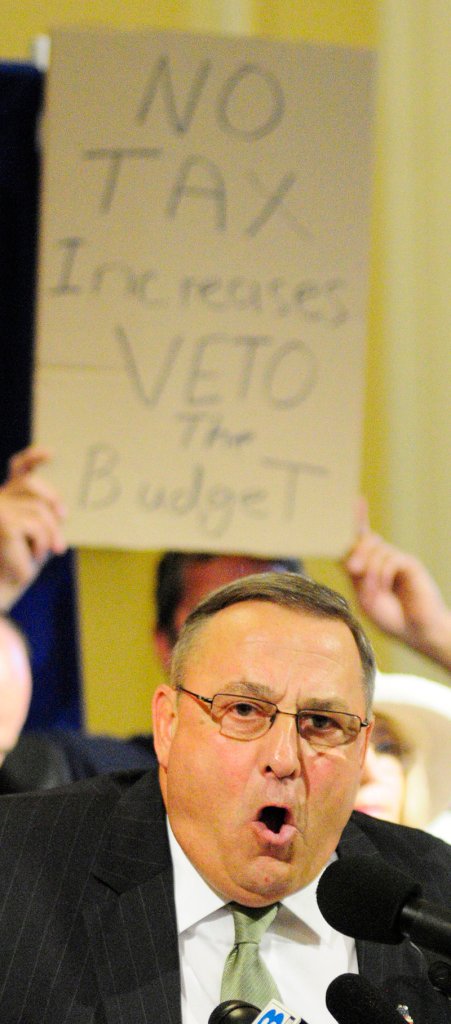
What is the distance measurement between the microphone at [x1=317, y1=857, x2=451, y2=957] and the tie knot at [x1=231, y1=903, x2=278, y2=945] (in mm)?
313

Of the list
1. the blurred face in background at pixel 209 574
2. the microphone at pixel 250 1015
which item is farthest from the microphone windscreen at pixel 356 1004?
the blurred face in background at pixel 209 574

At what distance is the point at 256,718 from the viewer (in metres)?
1.44

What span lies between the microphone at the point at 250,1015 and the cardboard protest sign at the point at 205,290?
1.53m

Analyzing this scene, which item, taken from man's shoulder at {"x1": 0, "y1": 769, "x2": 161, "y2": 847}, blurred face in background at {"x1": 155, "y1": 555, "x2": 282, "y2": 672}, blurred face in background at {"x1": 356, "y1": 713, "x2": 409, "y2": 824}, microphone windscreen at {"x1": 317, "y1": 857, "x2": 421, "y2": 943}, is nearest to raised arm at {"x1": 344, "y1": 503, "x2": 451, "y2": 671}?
blurred face in background at {"x1": 155, "y1": 555, "x2": 282, "y2": 672}

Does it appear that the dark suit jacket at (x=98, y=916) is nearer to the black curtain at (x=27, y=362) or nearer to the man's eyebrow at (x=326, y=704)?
the man's eyebrow at (x=326, y=704)

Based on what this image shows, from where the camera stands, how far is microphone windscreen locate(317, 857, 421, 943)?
1.09 m

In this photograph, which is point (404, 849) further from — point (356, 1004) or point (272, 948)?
point (356, 1004)

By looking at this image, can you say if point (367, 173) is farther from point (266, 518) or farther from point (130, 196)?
point (266, 518)

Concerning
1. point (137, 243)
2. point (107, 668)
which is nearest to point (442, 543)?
point (107, 668)

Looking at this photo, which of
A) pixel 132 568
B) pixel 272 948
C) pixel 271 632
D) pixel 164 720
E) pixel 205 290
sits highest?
pixel 205 290

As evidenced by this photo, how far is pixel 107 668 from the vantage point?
12.3ft

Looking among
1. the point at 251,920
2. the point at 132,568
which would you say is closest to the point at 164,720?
the point at 251,920

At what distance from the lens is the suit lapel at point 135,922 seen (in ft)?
4.51

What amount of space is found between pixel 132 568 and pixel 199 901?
225cm
